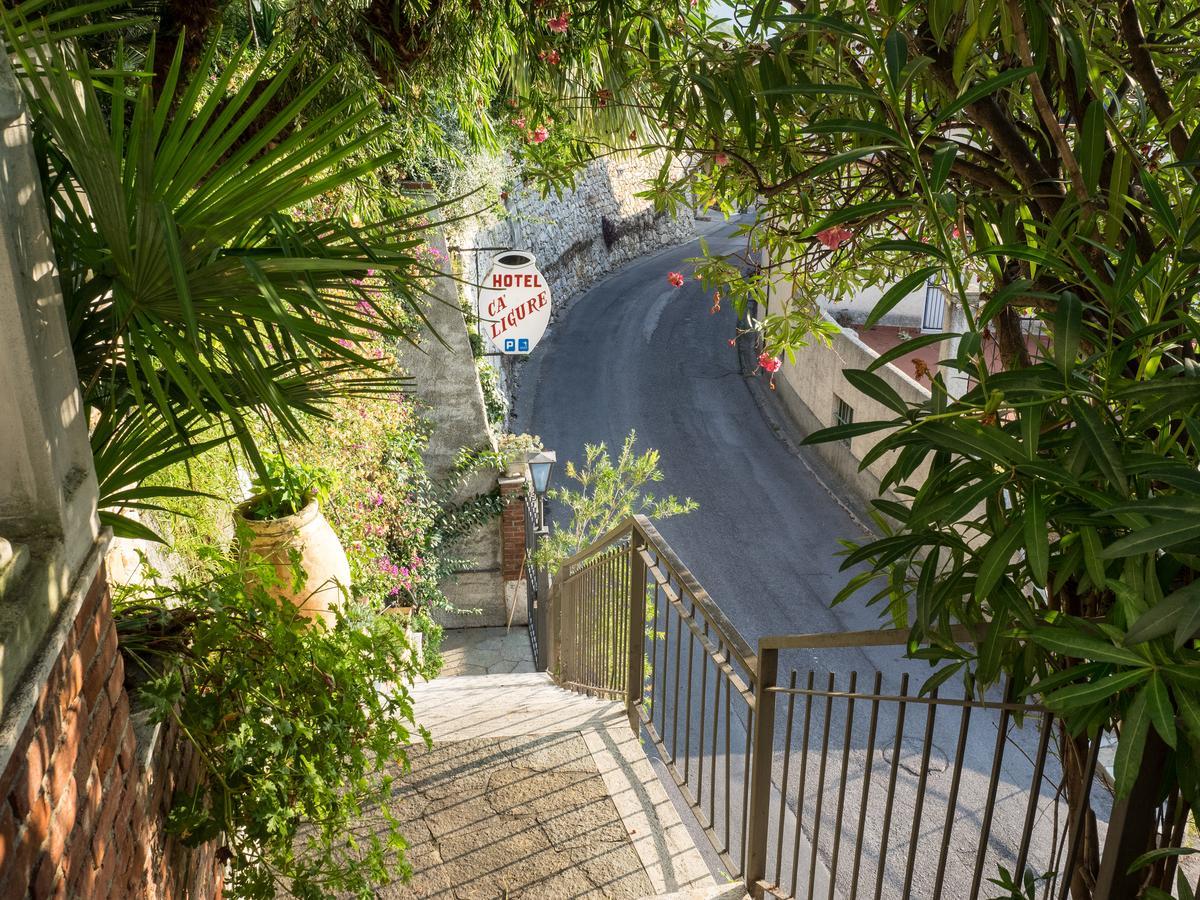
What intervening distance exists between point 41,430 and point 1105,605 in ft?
5.86

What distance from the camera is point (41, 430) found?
153 centimetres

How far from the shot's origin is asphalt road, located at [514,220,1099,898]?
7.01 metres

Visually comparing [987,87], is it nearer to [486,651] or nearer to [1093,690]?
[1093,690]

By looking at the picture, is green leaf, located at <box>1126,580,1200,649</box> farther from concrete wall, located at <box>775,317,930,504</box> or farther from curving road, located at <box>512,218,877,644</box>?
concrete wall, located at <box>775,317,930,504</box>

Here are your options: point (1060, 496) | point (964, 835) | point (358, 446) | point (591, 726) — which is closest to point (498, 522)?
point (358, 446)

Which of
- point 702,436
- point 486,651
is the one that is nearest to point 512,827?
point 486,651

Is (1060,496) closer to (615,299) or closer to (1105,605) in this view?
(1105,605)

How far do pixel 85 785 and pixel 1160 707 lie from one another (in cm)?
163

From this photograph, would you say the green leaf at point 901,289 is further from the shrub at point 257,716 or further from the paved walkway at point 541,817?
the paved walkway at point 541,817

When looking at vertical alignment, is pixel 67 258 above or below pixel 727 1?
below

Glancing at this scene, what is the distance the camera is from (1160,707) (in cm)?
129

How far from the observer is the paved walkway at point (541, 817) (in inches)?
124

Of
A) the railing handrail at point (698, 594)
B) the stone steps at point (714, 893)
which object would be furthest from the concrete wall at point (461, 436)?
the stone steps at point (714, 893)

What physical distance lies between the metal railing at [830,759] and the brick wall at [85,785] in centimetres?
137
